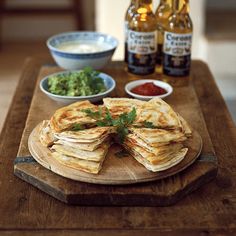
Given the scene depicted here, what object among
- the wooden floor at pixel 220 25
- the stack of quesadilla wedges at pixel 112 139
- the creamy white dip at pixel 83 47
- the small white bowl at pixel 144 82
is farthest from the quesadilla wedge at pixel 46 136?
the wooden floor at pixel 220 25

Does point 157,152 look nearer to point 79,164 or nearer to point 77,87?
point 79,164

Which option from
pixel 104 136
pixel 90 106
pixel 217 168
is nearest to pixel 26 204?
pixel 104 136

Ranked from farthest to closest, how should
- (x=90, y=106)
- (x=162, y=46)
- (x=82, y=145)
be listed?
(x=162, y=46) < (x=90, y=106) < (x=82, y=145)

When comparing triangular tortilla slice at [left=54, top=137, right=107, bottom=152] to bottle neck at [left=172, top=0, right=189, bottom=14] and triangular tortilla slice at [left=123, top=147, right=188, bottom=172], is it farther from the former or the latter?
bottle neck at [left=172, top=0, right=189, bottom=14]

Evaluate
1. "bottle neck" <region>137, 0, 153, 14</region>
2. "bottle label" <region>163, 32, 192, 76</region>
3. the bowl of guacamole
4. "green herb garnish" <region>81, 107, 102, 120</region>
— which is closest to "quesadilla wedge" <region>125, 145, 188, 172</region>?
"green herb garnish" <region>81, 107, 102, 120</region>

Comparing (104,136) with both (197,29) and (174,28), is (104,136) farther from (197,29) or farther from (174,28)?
(197,29)
